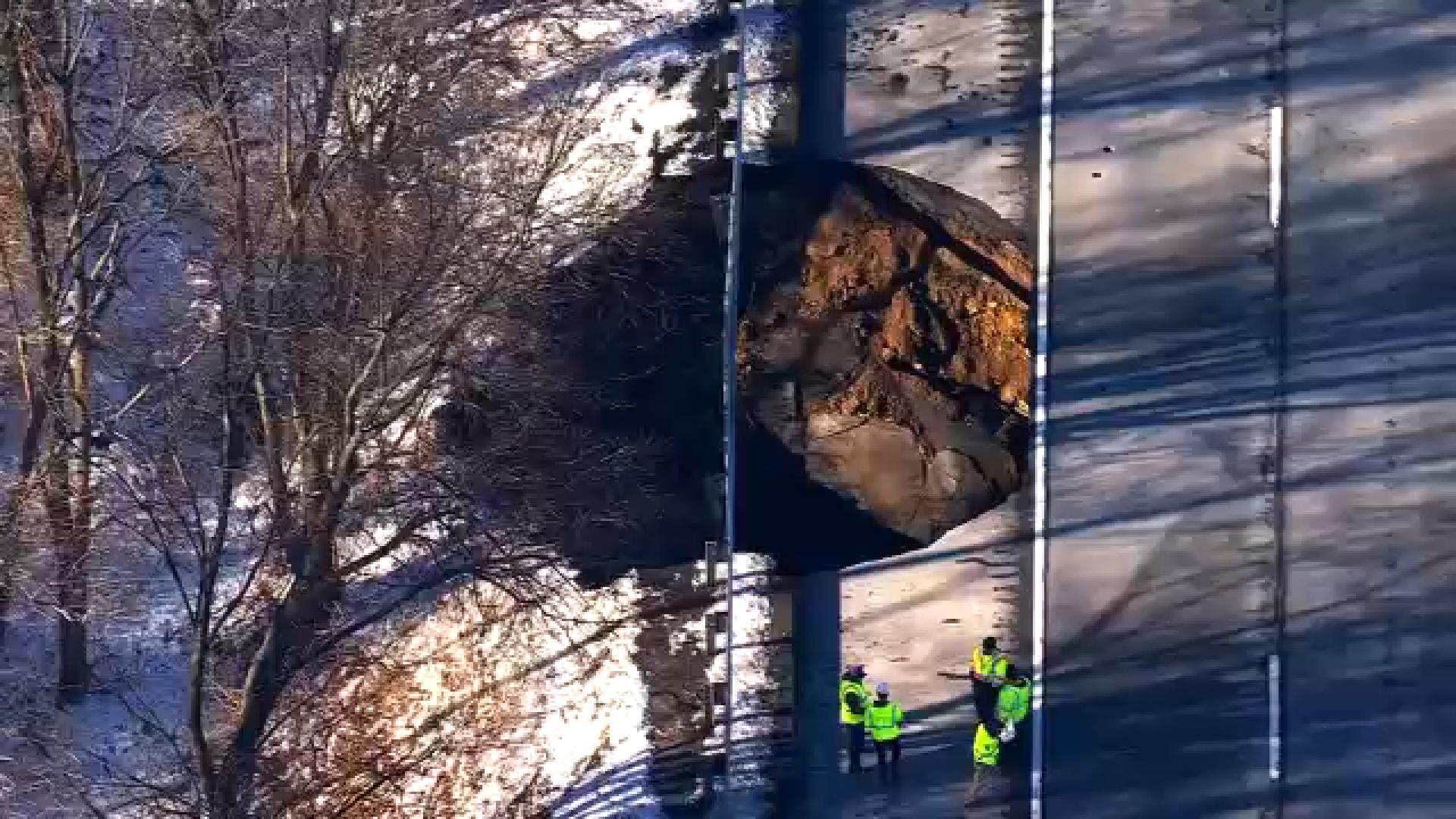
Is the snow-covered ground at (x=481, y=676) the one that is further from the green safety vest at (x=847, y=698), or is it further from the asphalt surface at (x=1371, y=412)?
the asphalt surface at (x=1371, y=412)

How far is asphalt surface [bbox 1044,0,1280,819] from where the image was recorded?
37.5ft

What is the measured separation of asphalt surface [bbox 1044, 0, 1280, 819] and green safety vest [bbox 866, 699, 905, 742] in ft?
4.99

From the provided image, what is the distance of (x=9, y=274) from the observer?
37.2 feet

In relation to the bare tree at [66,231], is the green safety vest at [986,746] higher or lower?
lower

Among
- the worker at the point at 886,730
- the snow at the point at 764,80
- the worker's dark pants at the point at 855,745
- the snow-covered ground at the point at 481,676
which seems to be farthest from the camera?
the snow at the point at 764,80

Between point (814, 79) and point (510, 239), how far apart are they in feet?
11.0

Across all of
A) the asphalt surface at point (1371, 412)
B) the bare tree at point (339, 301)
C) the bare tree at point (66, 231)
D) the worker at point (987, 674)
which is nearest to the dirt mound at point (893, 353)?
the worker at point (987, 674)

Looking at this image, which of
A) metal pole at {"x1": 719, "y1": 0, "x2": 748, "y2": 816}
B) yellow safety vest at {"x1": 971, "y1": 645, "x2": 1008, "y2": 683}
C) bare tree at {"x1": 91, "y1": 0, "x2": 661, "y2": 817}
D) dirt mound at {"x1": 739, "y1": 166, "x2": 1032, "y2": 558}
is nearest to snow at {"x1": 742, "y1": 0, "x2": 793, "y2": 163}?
metal pole at {"x1": 719, "y1": 0, "x2": 748, "y2": 816}

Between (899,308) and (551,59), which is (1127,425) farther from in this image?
(551,59)

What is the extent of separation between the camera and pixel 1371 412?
11.4 m

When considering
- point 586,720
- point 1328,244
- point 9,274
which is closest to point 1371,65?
point 1328,244

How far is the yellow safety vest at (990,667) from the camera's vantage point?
11.2 meters

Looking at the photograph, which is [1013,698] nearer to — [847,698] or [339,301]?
[847,698]

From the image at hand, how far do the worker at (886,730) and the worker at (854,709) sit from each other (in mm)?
94
